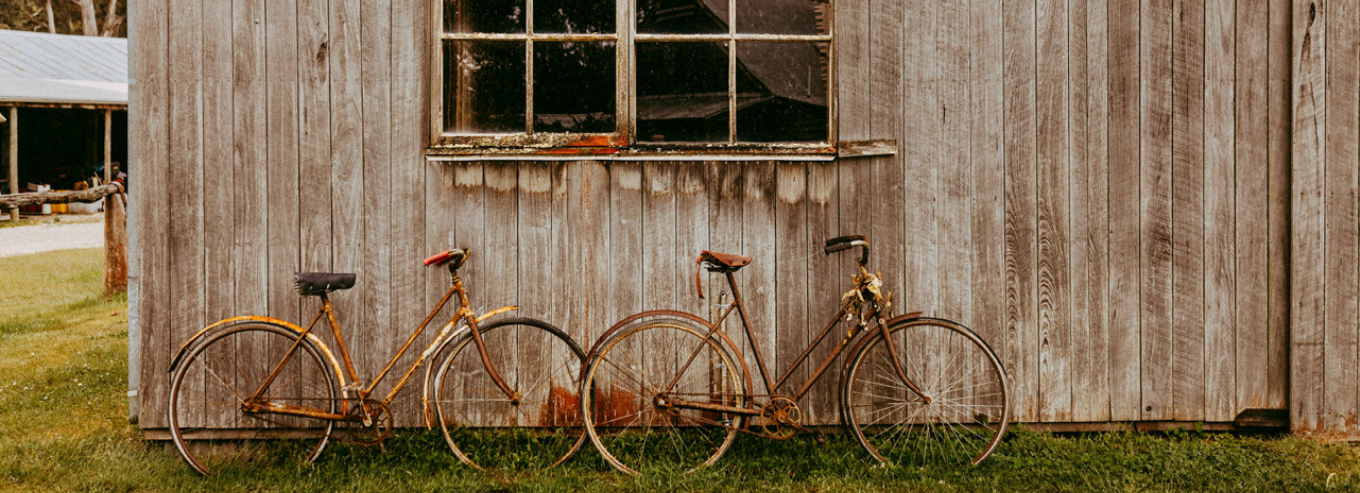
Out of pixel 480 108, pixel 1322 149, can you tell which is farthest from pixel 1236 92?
pixel 480 108

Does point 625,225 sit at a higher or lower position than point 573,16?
lower

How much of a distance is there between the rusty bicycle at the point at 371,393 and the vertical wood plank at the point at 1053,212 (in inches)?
92.2

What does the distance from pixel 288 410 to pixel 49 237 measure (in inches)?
578

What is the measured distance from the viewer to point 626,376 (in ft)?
13.8

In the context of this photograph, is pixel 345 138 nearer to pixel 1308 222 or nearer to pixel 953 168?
pixel 953 168

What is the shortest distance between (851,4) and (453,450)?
286 cm

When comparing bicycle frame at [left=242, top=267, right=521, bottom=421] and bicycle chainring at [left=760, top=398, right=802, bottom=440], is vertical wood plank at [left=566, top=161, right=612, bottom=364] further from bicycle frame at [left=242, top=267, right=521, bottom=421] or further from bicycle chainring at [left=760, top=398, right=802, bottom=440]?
bicycle chainring at [left=760, top=398, right=802, bottom=440]

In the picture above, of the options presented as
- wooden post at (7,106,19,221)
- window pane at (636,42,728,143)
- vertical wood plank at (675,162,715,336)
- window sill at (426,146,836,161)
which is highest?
wooden post at (7,106,19,221)

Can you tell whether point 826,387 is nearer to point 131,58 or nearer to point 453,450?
point 453,450

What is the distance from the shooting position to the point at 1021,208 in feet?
13.8

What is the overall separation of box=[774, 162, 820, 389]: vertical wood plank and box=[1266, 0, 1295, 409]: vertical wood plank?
2316 millimetres

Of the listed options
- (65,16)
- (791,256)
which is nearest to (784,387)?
(791,256)

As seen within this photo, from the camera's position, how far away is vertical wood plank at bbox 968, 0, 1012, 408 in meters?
4.16

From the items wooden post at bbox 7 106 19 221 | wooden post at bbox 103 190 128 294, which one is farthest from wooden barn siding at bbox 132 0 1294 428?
wooden post at bbox 7 106 19 221
